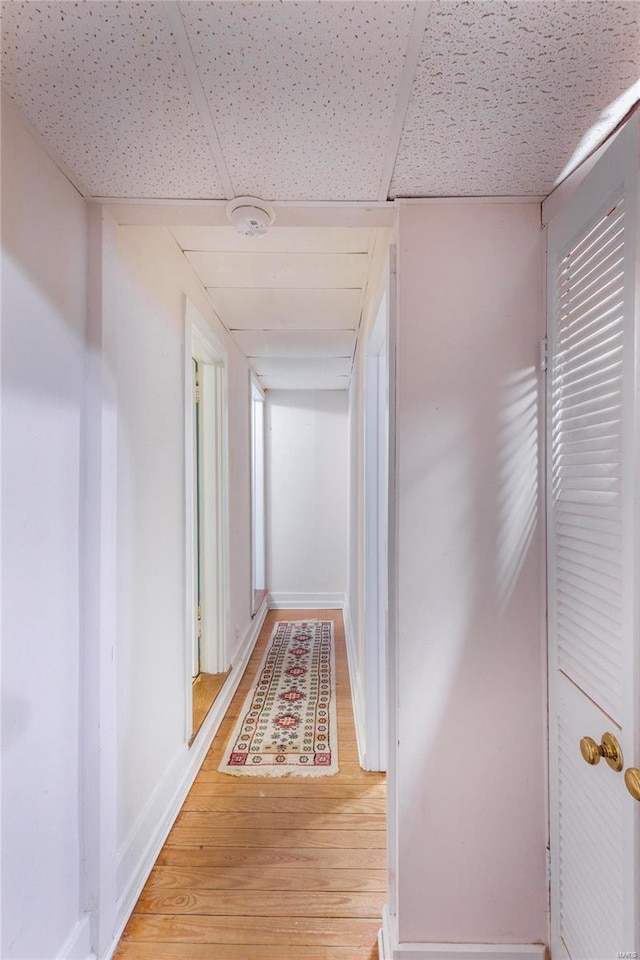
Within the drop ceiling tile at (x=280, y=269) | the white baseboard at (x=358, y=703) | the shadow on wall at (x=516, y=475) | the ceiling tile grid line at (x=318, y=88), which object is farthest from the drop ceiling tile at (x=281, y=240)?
the white baseboard at (x=358, y=703)

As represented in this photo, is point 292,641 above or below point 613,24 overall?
below

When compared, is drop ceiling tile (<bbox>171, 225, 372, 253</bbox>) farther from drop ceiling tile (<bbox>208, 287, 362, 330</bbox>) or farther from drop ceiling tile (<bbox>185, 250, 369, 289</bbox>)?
drop ceiling tile (<bbox>208, 287, 362, 330</bbox>)

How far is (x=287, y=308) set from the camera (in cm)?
243

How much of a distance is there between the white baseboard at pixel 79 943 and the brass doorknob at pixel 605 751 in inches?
53.0

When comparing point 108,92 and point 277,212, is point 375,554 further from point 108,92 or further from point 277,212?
point 108,92

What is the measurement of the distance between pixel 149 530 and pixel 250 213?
3.56 feet

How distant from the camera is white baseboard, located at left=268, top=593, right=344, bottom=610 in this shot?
15.0 feet

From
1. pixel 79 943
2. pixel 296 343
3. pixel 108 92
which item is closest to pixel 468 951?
pixel 79 943

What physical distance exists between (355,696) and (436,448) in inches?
76.8

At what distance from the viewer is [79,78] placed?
81 cm

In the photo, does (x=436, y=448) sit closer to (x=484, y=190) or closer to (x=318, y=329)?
(x=484, y=190)

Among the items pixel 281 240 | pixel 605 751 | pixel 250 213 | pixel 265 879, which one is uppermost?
pixel 281 240

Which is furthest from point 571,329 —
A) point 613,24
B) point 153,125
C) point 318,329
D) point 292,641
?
point 292,641

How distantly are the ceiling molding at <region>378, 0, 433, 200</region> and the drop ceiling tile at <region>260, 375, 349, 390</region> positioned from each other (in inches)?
120
